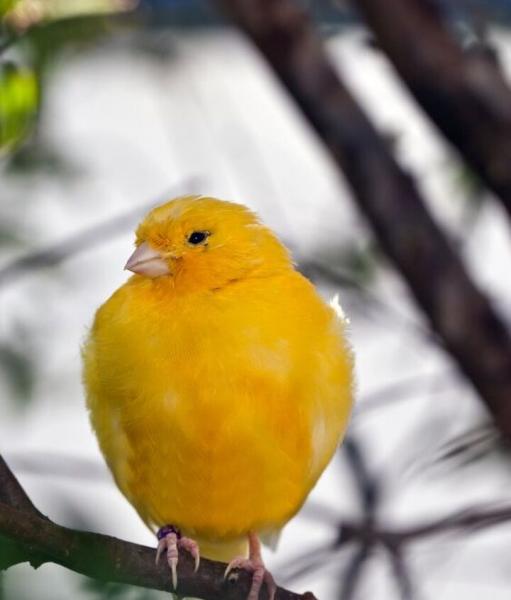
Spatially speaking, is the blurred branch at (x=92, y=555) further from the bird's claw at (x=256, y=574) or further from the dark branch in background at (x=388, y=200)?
the dark branch in background at (x=388, y=200)

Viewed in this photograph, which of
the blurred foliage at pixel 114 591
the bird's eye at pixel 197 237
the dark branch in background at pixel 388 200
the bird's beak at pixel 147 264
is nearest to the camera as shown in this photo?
the blurred foliage at pixel 114 591

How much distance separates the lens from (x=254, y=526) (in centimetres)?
341

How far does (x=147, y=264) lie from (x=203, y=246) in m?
0.18

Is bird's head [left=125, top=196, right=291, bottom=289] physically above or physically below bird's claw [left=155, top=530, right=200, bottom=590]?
above

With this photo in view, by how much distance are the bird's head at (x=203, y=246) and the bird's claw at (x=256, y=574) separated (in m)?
0.71

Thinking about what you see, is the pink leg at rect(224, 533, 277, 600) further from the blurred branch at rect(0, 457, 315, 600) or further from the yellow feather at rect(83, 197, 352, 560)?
the yellow feather at rect(83, 197, 352, 560)

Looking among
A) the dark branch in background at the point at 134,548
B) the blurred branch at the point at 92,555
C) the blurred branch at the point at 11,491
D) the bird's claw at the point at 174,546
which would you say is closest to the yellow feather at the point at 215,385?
the bird's claw at the point at 174,546

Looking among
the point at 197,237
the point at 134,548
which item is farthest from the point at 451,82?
the point at 134,548

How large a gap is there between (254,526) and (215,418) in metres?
0.46

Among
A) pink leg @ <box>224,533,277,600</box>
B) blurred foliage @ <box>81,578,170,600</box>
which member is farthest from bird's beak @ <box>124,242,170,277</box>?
blurred foliage @ <box>81,578,170,600</box>

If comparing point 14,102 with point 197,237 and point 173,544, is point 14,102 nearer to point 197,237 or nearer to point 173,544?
point 197,237

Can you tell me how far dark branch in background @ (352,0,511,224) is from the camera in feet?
12.5

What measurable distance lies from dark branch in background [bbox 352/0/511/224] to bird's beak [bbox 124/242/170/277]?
1.00 meters

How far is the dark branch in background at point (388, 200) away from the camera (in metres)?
3.78
